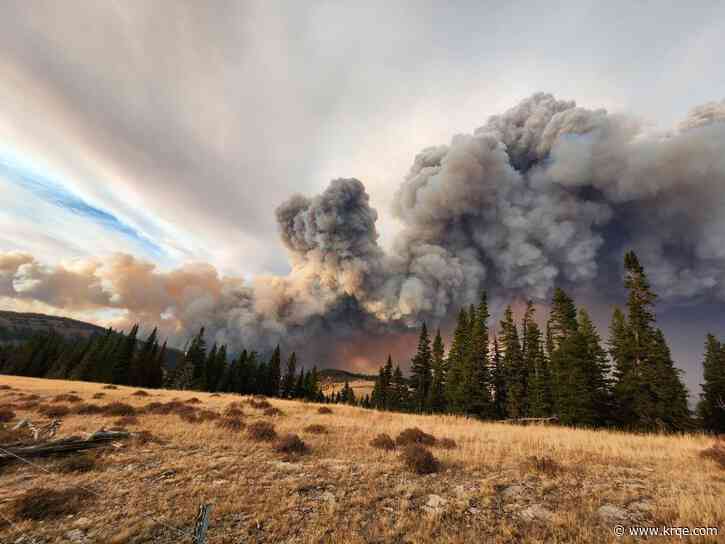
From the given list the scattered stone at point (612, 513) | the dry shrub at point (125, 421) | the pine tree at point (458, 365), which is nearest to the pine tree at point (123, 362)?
the dry shrub at point (125, 421)

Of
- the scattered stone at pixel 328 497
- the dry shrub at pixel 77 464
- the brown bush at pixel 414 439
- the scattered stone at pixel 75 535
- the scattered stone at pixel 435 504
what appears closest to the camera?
the scattered stone at pixel 75 535

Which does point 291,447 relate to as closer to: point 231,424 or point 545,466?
point 231,424

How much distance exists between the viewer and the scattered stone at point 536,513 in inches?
228

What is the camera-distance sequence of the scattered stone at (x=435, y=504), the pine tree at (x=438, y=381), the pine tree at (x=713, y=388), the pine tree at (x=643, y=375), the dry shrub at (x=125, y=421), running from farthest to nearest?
the pine tree at (x=438, y=381), the pine tree at (x=713, y=388), the pine tree at (x=643, y=375), the dry shrub at (x=125, y=421), the scattered stone at (x=435, y=504)

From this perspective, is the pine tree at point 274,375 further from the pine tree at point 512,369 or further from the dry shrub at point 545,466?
the dry shrub at point 545,466

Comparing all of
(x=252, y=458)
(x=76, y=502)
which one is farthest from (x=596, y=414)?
(x=76, y=502)

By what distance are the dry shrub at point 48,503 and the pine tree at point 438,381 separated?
40949 millimetres

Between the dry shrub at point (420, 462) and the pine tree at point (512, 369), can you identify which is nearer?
the dry shrub at point (420, 462)

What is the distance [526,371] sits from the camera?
3712cm

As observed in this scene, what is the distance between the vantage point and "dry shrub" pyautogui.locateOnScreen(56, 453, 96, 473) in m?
7.80

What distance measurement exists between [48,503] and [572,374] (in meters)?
32.8

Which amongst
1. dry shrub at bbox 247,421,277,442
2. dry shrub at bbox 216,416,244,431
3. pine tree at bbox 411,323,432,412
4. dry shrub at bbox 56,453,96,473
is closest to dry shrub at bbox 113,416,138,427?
dry shrub at bbox 216,416,244,431

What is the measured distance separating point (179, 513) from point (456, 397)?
118 ft

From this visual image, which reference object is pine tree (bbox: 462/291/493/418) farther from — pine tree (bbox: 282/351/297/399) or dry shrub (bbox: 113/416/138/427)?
pine tree (bbox: 282/351/297/399)
